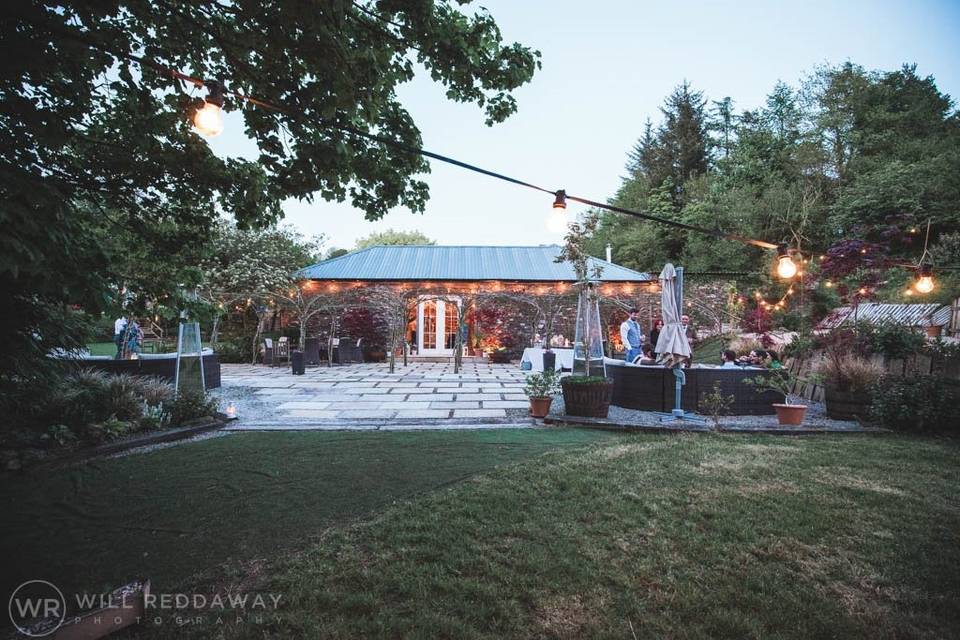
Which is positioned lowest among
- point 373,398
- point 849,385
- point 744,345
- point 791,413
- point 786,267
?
point 373,398

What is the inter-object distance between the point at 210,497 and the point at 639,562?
3.11m

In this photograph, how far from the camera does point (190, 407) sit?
5688 mm

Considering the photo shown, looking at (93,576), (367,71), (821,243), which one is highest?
(821,243)

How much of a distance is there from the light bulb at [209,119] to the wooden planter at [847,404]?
8261 millimetres

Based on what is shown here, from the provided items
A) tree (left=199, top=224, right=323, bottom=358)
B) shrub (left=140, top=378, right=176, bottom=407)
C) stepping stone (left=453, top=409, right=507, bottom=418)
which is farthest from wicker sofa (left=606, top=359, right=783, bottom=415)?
tree (left=199, top=224, right=323, bottom=358)

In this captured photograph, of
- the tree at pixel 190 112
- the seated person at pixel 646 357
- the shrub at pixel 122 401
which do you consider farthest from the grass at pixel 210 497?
the seated person at pixel 646 357

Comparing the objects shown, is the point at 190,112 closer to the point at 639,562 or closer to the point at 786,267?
the point at 639,562

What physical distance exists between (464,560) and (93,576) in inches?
75.3

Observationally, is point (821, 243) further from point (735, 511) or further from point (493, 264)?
point (735, 511)

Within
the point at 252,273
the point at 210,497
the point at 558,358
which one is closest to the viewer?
the point at 210,497

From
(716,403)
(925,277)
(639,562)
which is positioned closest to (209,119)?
(639,562)

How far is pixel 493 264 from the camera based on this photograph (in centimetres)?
1745

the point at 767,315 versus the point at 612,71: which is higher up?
the point at 612,71


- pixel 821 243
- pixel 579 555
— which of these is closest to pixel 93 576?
pixel 579 555
